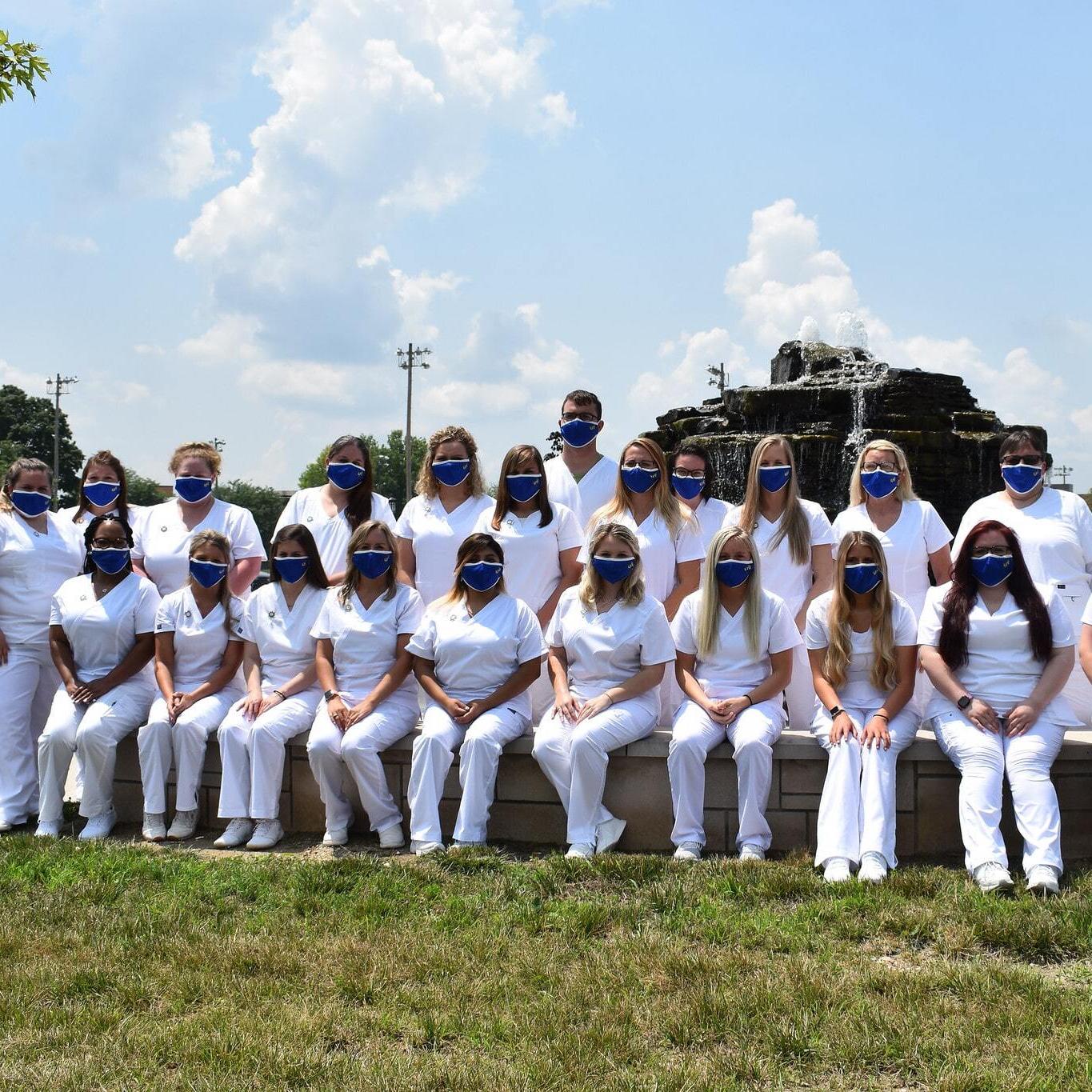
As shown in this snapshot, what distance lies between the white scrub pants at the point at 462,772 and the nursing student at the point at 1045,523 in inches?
110

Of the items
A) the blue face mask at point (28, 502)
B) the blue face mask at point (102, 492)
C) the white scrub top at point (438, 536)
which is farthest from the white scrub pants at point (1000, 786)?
the blue face mask at point (28, 502)

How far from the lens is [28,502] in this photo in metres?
7.80

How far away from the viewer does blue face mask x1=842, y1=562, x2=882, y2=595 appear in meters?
6.21

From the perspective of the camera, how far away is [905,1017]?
4.01 m

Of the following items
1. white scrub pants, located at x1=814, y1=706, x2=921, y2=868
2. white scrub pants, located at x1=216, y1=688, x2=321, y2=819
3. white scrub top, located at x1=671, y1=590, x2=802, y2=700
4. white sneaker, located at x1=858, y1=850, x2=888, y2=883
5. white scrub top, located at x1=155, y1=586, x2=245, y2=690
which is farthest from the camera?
white scrub top, located at x1=155, y1=586, x2=245, y2=690

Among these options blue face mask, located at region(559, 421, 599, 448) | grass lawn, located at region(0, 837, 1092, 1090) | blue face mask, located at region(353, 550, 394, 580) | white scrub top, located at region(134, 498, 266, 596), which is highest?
blue face mask, located at region(559, 421, 599, 448)

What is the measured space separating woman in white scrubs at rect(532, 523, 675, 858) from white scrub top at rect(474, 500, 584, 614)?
534mm

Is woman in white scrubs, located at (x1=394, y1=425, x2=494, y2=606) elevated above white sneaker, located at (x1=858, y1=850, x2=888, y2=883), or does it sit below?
above

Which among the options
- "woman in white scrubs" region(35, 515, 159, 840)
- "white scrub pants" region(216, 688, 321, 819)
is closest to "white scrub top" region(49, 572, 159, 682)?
"woman in white scrubs" region(35, 515, 159, 840)

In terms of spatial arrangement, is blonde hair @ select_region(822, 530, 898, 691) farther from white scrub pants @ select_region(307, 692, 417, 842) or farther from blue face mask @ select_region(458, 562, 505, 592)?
white scrub pants @ select_region(307, 692, 417, 842)

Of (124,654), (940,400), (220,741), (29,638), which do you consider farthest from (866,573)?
(940,400)

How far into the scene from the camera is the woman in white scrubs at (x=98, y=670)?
7078 mm

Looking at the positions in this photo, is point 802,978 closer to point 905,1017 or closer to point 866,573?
point 905,1017

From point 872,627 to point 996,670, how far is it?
2.07 feet
